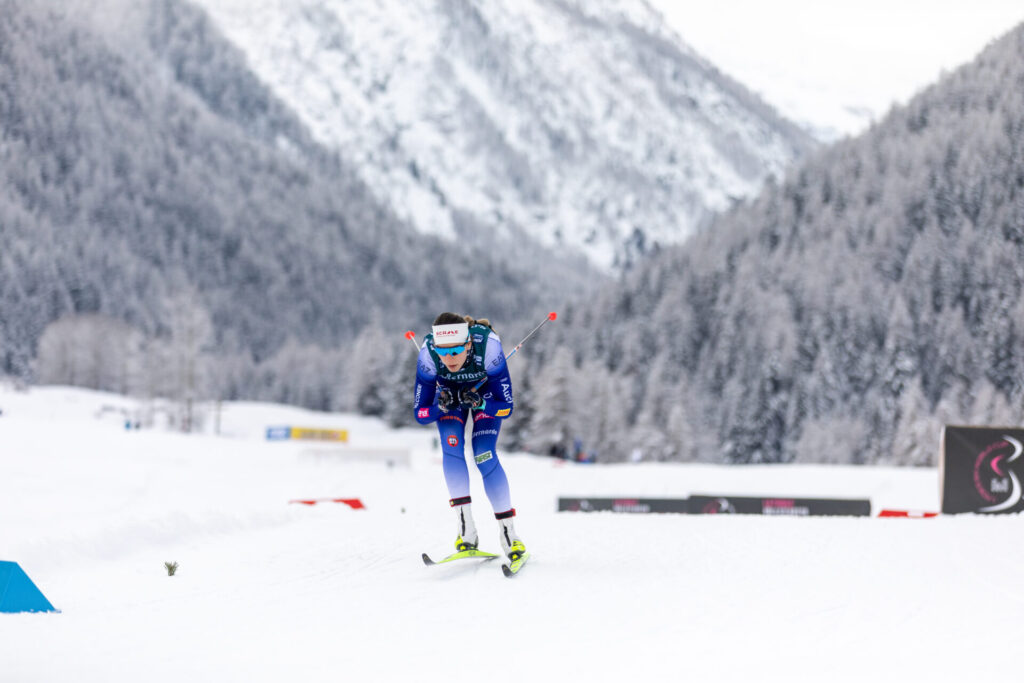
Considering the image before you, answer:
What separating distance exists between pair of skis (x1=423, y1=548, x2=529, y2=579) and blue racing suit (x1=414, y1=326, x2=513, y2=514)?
1.38ft

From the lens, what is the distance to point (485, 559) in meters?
8.75

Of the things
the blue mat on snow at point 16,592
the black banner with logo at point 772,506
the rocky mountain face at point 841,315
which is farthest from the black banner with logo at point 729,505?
the rocky mountain face at point 841,315

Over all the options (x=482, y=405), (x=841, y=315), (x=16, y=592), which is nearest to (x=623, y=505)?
(x=482, y=405)

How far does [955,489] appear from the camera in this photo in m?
15.9

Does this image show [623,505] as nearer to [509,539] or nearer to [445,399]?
[509,539]

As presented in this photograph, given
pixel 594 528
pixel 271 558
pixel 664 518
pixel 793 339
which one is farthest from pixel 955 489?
pixel 793 339

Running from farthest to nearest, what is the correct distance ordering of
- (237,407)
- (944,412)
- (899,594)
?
(237,407), (944,412), (899,594)

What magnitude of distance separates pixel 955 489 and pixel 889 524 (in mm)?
3896

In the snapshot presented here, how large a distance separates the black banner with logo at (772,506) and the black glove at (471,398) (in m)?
11.1

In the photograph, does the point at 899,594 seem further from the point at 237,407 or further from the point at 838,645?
the point at 237,407

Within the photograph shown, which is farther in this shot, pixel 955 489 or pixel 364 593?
pixel 955 489

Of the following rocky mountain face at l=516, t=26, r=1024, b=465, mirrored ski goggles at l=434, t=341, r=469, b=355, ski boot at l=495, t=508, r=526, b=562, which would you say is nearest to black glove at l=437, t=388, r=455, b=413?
mirrored ski goggles at l=434, t=341, r=469, b=355

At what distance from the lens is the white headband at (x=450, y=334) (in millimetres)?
8227

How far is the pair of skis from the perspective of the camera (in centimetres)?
789
